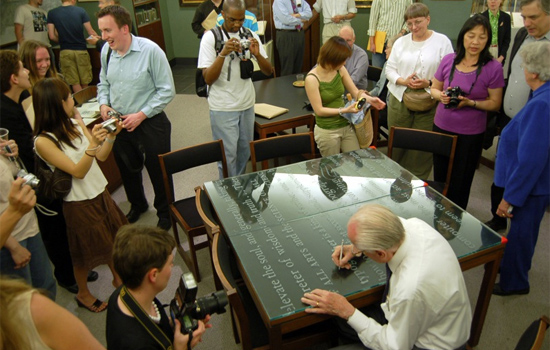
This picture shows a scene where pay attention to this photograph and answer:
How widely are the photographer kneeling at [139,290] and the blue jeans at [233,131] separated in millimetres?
1857

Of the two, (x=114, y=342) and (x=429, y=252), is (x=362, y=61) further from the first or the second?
(x=114, y=342)

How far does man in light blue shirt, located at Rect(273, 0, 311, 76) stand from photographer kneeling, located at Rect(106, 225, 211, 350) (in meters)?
4.97

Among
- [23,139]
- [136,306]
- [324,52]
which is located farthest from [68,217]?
[324,52]

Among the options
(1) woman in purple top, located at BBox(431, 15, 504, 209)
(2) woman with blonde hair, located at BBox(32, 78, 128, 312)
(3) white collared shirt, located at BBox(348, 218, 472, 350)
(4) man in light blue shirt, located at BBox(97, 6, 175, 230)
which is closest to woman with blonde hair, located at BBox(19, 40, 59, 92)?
(4) man in light blue shirt, located at BBox(97, 6, 175, 230)

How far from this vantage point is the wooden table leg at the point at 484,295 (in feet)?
6.94

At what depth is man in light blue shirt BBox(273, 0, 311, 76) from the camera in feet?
19.2

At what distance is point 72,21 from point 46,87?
4.32 meters

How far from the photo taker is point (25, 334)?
1.18 metres

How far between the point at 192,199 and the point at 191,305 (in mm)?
1654

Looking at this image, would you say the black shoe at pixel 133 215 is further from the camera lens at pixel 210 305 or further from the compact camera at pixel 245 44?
the camera lens at pixel 210 305

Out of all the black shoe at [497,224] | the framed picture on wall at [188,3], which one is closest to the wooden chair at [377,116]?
the black shoe at [497,224]

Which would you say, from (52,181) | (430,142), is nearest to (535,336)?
(430,142)

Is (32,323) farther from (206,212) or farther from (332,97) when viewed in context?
(332,97)

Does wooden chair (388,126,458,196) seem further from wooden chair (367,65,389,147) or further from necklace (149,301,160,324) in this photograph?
necklace (149,301,160,324)
